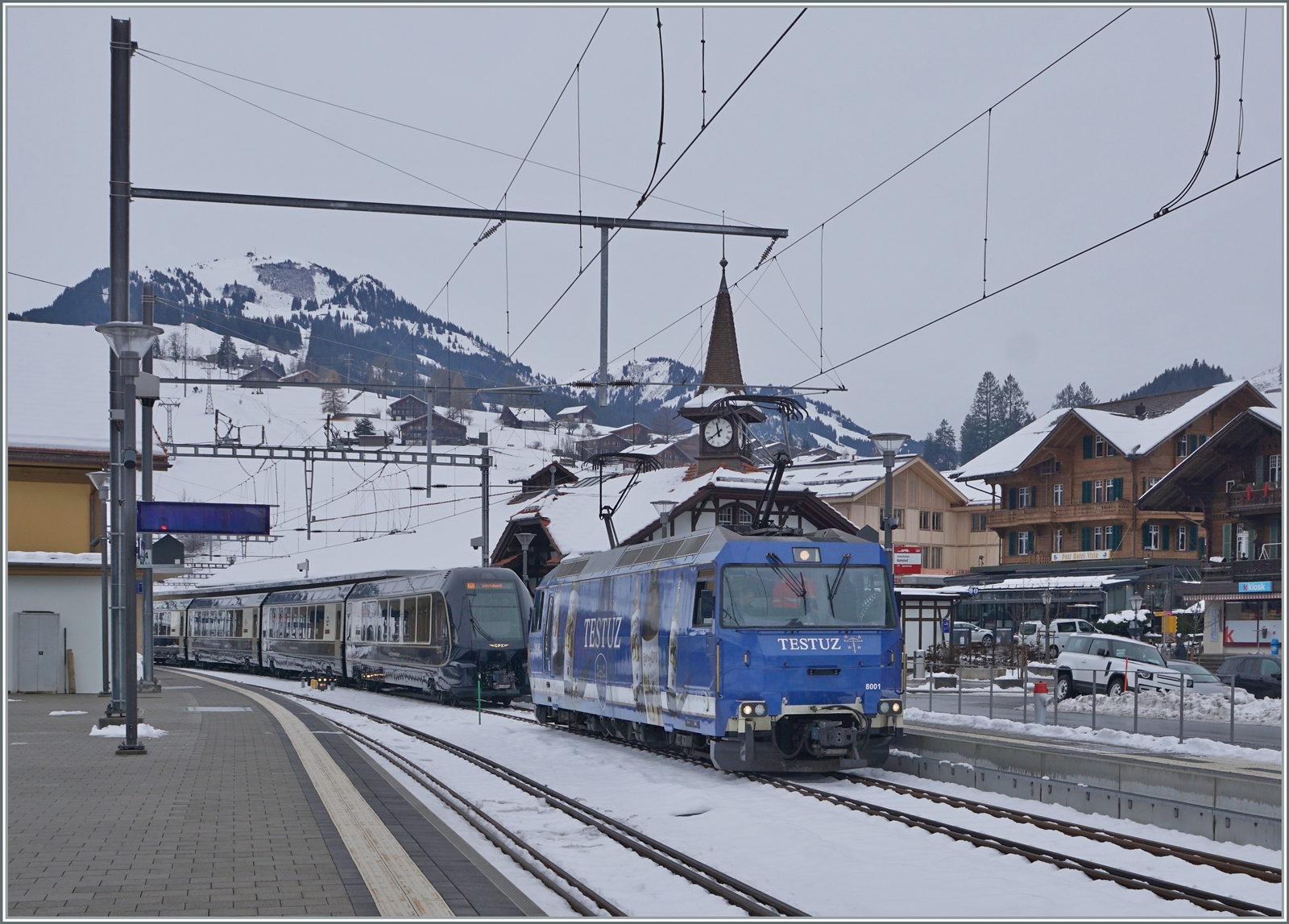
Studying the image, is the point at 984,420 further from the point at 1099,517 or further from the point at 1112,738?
the point at 1112,738

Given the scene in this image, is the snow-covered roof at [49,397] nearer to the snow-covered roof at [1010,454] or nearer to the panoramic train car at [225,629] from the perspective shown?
the panoramic train car at [225,629]

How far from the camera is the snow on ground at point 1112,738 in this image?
1966 centimetres

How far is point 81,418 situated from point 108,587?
11076mm

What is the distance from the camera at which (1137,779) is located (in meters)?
14.3

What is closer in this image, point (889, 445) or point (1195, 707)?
point (889, 445)

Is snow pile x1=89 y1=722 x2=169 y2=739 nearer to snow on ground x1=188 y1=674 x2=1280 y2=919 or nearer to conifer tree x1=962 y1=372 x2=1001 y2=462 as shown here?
snow on ground x1=188 y1=674 x2=1280 y2=919

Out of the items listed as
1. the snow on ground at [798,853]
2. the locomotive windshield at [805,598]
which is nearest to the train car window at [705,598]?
the locomotive windshield at [805,598]

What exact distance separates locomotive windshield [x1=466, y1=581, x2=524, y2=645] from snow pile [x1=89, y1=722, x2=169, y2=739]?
10649 millimetres

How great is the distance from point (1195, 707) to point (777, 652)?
1396 cm

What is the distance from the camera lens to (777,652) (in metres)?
16.8

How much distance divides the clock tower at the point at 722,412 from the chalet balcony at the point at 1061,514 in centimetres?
1753

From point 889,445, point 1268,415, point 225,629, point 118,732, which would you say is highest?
point 1268,415

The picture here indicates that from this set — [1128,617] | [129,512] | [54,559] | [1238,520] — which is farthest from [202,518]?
[1128,617]

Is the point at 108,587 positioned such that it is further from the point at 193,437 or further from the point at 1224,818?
the point at 193,437
